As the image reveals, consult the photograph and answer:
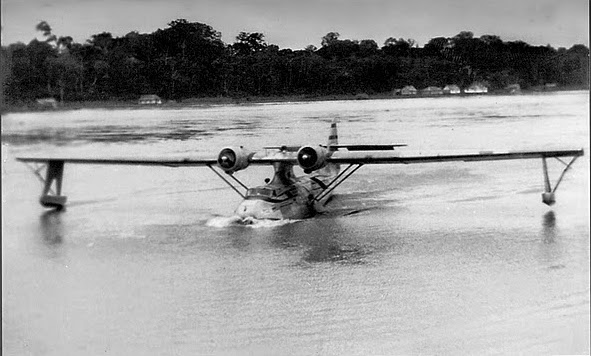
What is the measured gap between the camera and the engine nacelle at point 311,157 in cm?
281

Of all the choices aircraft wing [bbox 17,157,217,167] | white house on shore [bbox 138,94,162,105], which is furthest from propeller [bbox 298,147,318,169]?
white house on shore [bbox 138,94,162,105]

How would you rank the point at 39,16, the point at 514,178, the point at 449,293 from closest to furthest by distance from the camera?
the point at 39,16 → the point at 449,293 → the point at 514,178

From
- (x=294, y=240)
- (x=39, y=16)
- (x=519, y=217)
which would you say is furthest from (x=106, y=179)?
(x=519, y=217)

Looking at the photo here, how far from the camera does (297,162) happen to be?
2889mm

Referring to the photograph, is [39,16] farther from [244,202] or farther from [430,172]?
[430,172]

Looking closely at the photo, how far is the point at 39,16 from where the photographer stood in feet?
8.27

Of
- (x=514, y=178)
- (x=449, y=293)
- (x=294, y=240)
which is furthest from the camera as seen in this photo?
(x=294, y=240)

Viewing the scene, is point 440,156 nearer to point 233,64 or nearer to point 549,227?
point 549,227

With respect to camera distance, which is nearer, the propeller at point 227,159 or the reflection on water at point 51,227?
the reflection on water at point 51,227

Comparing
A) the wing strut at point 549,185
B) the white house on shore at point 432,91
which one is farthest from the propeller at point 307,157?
the wing strut at point 549,185

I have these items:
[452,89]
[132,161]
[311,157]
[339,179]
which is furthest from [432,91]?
[132,161]

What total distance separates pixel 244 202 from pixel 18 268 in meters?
1.10

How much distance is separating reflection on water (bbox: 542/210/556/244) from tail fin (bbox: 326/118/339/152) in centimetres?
96

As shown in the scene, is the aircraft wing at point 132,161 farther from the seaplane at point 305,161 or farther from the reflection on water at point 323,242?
the reflection on water at point 323,242
